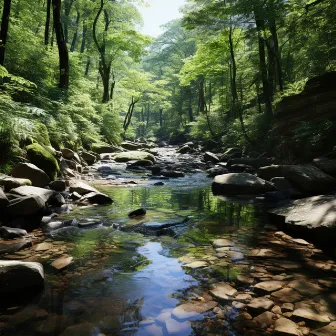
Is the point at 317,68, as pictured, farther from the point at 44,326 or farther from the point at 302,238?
the point at 44,326

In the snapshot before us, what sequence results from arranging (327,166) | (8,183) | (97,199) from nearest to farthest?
(8,183) < (97,199) < (327,166)

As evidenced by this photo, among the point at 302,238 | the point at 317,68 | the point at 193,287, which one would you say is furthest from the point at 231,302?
the point at 317,68

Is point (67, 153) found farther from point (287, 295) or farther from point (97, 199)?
point (287, 295)

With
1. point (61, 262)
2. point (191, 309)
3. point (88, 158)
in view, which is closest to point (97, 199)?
point (61, 262)

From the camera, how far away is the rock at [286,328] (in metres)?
1.99

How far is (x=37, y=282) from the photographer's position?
2525 mm

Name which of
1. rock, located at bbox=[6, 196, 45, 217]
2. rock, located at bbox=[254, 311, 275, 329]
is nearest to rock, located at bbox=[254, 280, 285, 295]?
rock, located at bbox=[254, 311, 275, 329]

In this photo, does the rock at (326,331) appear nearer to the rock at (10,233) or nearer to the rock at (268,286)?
the rock at (268,286)

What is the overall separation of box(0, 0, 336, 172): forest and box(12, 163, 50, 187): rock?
0.21 meters

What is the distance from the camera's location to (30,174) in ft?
19.7

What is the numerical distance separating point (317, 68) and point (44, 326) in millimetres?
14111

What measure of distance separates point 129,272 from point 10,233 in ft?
5.98

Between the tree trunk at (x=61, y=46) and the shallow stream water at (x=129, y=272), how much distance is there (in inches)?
327

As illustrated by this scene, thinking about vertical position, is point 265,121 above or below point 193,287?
above
